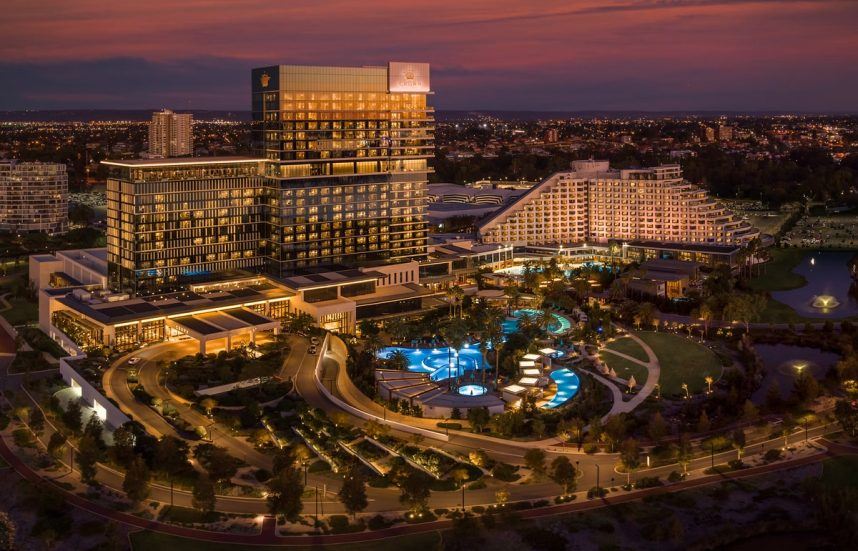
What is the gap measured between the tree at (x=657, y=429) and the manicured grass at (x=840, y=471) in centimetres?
768

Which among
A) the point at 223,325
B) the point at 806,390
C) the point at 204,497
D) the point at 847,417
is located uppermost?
the point at 223,325

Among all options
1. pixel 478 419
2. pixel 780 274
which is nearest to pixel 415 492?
pixel 478 419

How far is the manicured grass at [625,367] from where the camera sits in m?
56.7

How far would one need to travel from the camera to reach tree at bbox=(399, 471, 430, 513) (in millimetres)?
37656

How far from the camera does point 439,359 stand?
197 feet

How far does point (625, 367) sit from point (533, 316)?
40.5 ft

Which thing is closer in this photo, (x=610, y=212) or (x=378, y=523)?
(x=378, y=523)

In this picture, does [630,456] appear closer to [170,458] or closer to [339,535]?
[339,535]

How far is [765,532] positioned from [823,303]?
43.8 m

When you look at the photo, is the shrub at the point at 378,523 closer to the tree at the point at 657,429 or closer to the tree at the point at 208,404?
the tree at the point at 208,404

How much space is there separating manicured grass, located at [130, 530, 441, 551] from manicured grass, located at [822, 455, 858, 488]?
19.6 meters

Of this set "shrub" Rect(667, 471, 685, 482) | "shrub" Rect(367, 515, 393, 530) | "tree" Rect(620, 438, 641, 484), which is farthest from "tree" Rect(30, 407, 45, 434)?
"shrub" Rect(667, 471, 685, 482)

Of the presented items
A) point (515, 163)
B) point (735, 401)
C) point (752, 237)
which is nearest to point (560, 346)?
point (735, 401)

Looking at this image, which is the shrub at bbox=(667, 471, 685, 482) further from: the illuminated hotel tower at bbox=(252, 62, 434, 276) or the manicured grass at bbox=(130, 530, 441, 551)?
the illuminated hotel tower at bbox=(252, 62, 434, 276)
